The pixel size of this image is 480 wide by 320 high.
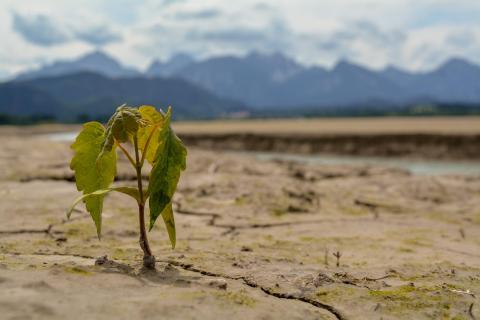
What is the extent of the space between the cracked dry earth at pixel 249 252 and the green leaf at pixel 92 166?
0.86ft

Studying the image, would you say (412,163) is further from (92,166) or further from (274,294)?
(92,166)

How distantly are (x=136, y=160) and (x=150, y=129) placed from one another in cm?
20

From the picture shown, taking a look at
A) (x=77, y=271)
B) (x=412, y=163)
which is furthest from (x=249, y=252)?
(x=412, y=163)

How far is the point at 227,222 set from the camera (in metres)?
4.31

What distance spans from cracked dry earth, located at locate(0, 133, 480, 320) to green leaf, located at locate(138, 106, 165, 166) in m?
0.54

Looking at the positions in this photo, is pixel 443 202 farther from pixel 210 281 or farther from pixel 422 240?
pixel 210 281

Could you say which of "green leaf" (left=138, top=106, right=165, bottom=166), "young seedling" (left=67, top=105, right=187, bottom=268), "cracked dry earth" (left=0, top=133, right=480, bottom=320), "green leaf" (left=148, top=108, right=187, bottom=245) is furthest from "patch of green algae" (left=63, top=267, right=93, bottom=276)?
"green leaf" (left=138, top=106, right=165, bottom=166)

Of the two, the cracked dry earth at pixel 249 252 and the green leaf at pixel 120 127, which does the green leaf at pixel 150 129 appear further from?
the cracked dry earth at pixel 249 252

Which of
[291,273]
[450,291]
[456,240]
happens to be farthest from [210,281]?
[456,240]

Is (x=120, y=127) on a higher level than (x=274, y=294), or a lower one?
higher

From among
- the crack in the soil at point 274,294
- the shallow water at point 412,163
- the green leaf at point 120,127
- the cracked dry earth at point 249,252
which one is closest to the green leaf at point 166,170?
the green leaf at point 120,127

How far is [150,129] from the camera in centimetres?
240

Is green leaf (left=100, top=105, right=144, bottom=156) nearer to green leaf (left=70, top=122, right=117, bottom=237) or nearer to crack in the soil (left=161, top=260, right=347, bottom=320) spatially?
green leaf (left=70, top=122, right=117, bottom=237)

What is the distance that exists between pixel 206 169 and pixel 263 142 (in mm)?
13962
